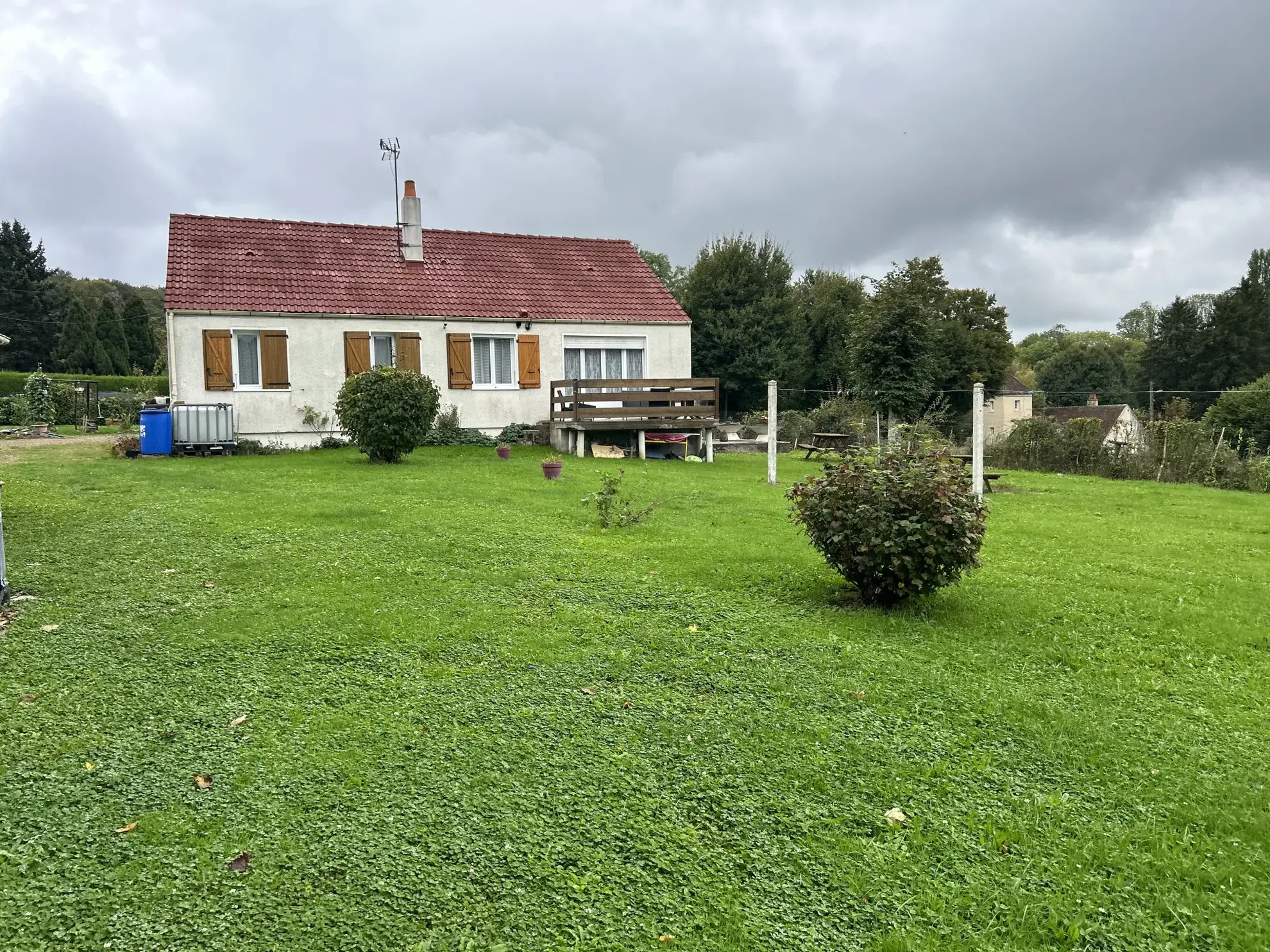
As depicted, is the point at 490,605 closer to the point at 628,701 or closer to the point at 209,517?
the point at 628,701

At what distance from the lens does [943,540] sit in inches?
219

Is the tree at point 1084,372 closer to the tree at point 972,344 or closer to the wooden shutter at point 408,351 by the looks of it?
the tree at point 972,344

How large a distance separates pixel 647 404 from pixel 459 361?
17.1 feet

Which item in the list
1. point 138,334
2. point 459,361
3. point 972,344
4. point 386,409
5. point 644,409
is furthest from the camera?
point 138,334

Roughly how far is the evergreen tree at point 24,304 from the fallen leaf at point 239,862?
58.3 meters

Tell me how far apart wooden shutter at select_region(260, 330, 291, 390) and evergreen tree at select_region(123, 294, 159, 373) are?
134ft

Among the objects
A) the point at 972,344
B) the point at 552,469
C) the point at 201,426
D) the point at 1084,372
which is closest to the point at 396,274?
the point at 201,426

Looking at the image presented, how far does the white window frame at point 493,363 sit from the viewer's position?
20109mm

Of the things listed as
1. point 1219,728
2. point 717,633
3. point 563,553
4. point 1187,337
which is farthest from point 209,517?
point 1187,337

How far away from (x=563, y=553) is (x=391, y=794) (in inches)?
168

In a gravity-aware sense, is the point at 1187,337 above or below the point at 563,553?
above

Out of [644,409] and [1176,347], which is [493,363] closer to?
[644,409]

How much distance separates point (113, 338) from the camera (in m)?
49.7

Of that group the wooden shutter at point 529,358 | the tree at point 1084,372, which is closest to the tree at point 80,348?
the wooden shutter at point 529,358
